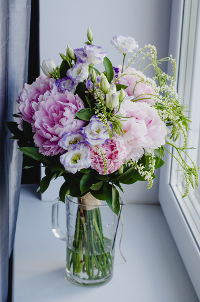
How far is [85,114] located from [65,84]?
84 mm

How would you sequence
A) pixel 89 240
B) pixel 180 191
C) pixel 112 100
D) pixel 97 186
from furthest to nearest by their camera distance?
pixel 180 191 < pixel 89 240 < pixel 97 186 < pixel 112 100

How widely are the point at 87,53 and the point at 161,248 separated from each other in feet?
2.07

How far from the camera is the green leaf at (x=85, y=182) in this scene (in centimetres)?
66

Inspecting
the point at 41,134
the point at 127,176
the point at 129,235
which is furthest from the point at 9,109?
the point at 129,235

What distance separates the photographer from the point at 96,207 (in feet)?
2.50

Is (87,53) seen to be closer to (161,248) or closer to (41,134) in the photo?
(41,134)

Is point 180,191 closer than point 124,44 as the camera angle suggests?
No

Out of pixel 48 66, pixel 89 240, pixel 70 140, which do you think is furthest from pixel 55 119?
pixel 89 240

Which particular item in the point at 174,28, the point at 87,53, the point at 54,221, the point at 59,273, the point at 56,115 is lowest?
the point at 59,273

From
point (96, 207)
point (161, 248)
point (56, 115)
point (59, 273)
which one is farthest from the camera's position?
point (161, 248)

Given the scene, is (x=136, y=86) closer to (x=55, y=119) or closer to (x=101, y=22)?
(x=55, y=119)

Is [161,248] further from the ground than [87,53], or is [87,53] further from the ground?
[87,53]

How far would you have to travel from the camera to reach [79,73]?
63 cm

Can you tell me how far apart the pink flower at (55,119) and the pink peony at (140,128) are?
3.4 inches
